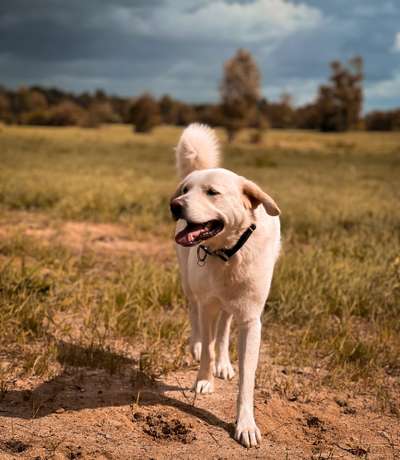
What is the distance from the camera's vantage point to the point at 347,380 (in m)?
3.70

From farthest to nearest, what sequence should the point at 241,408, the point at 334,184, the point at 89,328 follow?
the point at 334,184, the point at 89,328, the point at 241,408

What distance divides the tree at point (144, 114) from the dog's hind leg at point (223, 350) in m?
60.7

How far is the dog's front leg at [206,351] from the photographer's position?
334 cm

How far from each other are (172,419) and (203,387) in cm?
45

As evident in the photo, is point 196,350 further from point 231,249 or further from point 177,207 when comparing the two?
point 177,207

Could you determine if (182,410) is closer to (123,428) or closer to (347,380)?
(123,428)

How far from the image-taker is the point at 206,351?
3.40 meters

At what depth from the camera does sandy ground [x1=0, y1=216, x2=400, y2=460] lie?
107 inches

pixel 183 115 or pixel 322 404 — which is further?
pixel 183 115

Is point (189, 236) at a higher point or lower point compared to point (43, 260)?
higher

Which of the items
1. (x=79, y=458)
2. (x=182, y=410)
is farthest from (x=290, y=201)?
(x=79, y=458)

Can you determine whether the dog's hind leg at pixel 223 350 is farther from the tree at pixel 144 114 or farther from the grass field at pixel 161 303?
the tree at pixel 144 114

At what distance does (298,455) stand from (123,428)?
3.08 feet

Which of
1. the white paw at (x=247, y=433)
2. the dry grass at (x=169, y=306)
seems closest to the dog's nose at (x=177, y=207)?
the white paw at (x=247, y=433)
